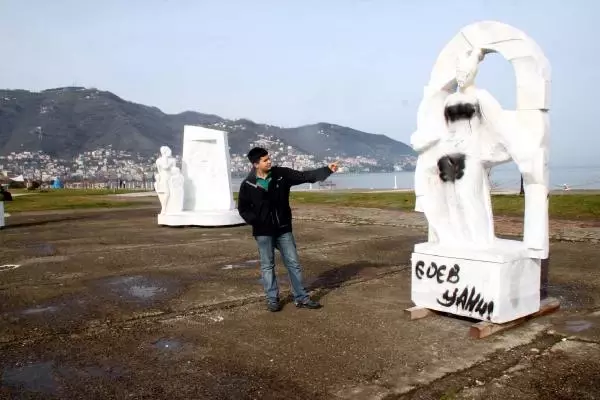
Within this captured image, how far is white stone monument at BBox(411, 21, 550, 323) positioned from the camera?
5105 millimetres

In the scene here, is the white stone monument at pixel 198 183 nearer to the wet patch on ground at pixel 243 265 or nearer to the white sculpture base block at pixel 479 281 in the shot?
the wet patch on ground at pixel 243 265

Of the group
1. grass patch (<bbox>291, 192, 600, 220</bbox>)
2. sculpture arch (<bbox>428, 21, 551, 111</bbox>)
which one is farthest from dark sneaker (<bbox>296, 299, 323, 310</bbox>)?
grass patch (<bbox>291, 192, 600, 220</bbox>)

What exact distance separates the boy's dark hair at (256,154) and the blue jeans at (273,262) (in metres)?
0.81

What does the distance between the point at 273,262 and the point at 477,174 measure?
2271 millimetres

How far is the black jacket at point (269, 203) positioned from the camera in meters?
5.69

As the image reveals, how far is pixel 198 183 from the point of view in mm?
14766

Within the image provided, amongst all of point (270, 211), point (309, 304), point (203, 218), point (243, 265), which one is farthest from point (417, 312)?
point (203, 218)

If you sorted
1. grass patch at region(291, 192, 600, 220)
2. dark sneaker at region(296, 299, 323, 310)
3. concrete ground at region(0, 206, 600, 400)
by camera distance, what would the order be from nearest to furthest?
1. concrete ground at region(0, 206, 600, 400)
2. dark sneaker at region(296, 299, 323, 310)
3. grass patch at region(291, 192, 600, 220)

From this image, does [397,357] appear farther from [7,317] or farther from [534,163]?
[7,317]

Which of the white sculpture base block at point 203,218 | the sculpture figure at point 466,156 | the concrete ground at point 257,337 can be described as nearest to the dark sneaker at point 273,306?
the concrete ground at point 257,337

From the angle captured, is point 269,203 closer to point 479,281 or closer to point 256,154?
point 256,154

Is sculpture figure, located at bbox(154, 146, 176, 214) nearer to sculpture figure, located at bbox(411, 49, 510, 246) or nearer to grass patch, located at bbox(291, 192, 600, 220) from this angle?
grass patch, located at bbox(291, 192, 600, 220)

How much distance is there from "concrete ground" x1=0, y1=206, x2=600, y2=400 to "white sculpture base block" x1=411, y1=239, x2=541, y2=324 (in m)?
0.19

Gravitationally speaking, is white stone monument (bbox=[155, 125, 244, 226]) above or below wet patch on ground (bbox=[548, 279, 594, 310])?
above
